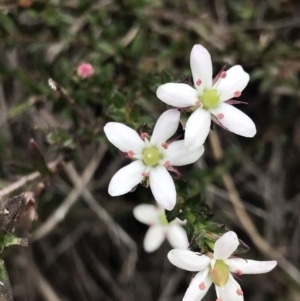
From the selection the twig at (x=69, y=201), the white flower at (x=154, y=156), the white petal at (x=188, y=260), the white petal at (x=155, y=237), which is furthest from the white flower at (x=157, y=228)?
the white petal at (x=188, y=260)

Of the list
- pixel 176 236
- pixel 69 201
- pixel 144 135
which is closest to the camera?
pixel 144 135

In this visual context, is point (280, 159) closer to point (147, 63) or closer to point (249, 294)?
point (249, 294)

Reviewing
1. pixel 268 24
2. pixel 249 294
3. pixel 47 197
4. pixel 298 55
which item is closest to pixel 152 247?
pixel 47 197

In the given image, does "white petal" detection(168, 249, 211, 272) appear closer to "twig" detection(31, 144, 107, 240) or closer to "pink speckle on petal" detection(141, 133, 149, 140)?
"pink speckle on petal" detection(141, 133, 149, 140)

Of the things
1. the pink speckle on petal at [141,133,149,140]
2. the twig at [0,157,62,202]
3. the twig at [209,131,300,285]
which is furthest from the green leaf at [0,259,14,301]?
the twig at [209,131,300,285]

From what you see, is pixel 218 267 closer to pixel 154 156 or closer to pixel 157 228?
pixel 154 156

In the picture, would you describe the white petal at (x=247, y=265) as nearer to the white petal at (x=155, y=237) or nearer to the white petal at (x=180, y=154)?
the white petal at (x=180, y=154)

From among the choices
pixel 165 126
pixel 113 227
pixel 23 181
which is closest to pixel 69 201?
pixel 113 227
